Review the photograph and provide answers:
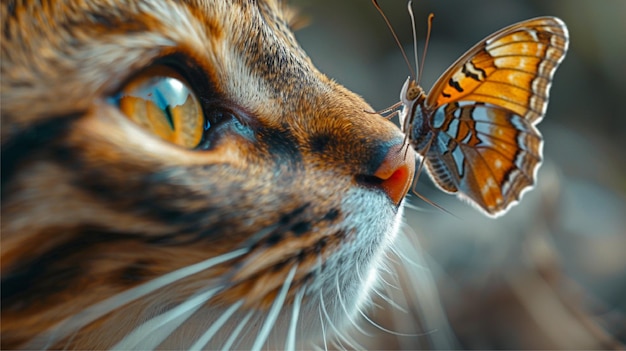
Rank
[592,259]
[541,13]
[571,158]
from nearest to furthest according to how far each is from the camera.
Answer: [592,259]
[571,158]
[541,13]

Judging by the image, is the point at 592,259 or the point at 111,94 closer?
the point at 111,94

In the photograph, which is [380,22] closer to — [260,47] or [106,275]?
[260,47]

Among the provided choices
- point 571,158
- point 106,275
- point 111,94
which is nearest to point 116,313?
point 106,275

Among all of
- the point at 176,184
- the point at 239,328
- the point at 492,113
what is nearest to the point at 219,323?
the point at 239,328

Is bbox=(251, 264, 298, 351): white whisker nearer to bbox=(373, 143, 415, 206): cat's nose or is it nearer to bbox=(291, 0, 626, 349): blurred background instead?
bbox=(373, 143, 415, 206): cat's nose

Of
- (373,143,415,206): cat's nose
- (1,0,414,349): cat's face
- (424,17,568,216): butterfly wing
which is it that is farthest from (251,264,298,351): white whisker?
(424,17,568,216): butterfly wing

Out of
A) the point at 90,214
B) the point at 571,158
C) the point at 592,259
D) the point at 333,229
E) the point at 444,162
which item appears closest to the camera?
the point at 90,214

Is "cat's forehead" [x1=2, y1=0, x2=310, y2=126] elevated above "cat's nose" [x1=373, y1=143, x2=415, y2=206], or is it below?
above

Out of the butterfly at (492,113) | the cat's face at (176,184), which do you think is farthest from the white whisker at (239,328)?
the butterfly at (492,113)
